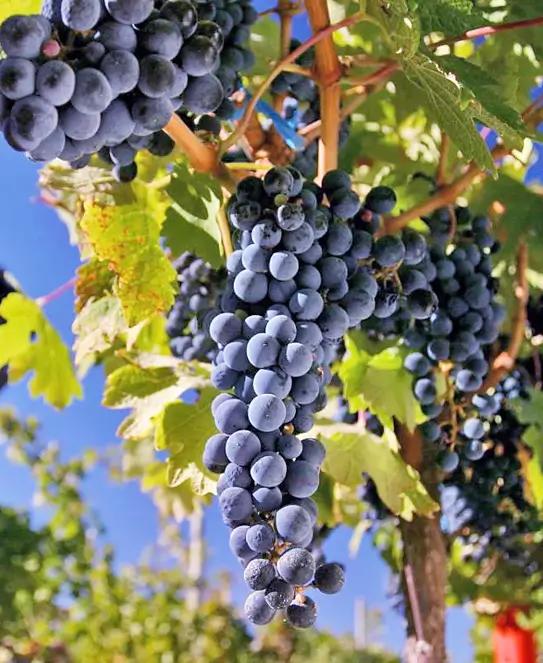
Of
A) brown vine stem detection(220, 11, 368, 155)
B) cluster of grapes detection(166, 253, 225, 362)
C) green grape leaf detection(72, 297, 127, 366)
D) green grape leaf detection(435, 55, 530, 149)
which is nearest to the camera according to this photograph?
green grape leaf detection(435, 55, 530, 149)

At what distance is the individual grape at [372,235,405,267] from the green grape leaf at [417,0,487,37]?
0.60ft

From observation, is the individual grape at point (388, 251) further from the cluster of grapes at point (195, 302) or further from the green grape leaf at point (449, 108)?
the cluster of grapes at point (195, 302)

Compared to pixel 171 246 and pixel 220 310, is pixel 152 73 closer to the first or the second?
pixel 220 310

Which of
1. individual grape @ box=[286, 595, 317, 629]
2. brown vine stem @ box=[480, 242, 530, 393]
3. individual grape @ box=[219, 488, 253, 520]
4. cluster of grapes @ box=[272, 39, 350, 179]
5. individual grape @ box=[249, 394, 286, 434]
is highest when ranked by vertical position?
cluster of grapes @ box=[272, 39, 350, 179]

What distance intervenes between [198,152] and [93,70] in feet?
0.80

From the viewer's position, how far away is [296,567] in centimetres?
48

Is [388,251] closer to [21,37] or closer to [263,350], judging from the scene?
[263,350]

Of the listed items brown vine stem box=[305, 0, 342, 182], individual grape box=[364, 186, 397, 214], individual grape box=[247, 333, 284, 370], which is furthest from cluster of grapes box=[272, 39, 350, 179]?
individual grape box=[247, 333, 284, 370]

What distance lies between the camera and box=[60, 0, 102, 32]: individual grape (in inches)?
19.8

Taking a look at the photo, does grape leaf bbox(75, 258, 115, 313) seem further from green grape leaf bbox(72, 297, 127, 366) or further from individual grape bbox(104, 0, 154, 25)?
individual grape bbox(104, 0, 154, 25)

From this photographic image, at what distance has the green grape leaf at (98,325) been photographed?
853 mm

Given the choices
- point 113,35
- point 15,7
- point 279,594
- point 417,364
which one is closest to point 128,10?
point 113,35

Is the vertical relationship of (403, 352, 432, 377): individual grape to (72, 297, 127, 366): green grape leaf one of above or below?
below

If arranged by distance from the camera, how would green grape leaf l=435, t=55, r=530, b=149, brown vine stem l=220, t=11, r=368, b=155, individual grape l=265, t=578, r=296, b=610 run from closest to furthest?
individual grape l=265, t=578, r=296, b=610 → green grape leaf l=435, t=55, r=530, b=149 → brown vine stem l=220, t=11, r=368, b=155
